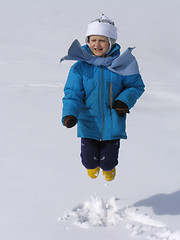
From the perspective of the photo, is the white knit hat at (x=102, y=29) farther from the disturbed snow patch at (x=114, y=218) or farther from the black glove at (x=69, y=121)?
the disturbed snow patch at (x=114, y=218)

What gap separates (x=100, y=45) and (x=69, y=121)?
68 centimetres

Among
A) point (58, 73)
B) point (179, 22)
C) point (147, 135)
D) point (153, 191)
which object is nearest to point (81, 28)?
point (179, 22)

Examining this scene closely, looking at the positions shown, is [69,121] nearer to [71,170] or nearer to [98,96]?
[98,96]

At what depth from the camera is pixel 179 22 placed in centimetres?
1714

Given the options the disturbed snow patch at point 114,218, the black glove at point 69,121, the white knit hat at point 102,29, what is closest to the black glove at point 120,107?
the black glove at point 69,121

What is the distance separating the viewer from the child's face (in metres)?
2.97

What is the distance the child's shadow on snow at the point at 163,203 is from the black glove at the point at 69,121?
1.18 m

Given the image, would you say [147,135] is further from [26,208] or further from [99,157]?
[26,208]

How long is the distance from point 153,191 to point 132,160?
676 millimetres

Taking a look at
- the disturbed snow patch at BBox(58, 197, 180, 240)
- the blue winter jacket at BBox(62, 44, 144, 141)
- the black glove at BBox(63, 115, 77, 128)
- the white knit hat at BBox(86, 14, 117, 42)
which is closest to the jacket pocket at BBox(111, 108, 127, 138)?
the blue winter jacket at BBox(62, 44, 144, 141)

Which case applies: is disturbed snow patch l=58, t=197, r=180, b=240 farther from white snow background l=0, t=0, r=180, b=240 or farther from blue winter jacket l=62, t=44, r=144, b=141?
blue winter jacket l=62, t=44, r=144, b=141

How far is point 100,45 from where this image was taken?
9.77 feet

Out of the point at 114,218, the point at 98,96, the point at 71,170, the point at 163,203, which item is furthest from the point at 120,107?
the point at 71,170

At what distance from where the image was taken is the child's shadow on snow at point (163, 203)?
11.3 feet
